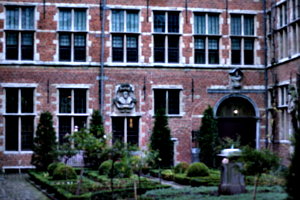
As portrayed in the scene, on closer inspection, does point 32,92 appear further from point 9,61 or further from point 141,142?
point 141,142

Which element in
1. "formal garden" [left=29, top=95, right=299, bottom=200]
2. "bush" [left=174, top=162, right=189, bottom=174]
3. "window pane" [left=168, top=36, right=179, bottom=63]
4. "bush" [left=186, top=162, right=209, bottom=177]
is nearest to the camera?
"formal garden" [left=29, top=95, right=299, bottom=200]

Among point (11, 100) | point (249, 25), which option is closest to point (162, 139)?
point (11, 100)

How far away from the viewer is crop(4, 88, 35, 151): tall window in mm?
24016

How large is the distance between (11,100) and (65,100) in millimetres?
2290

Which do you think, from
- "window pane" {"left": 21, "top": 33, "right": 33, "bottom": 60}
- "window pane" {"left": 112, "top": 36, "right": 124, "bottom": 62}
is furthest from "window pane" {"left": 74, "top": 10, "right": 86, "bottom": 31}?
"window pane" {"left": 21, "top": 33, "right": 33, "bottom": 60}

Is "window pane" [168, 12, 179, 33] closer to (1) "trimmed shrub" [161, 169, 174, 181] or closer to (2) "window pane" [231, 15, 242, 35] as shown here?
(2) "window pane" [231, 15, 242, 35]

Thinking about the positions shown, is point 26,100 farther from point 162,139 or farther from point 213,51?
point 213,51

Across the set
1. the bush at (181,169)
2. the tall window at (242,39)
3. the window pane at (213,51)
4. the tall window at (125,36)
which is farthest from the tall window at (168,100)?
the bush at (181,169)

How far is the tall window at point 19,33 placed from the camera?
24.2 metres

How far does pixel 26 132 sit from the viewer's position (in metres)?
24.2

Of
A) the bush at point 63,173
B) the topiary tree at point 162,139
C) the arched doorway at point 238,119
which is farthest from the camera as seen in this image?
the arched doorway at point 238,119

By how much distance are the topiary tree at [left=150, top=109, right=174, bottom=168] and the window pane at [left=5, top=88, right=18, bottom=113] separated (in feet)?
19.7

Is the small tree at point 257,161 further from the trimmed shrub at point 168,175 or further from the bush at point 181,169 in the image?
the bush at point 181,169

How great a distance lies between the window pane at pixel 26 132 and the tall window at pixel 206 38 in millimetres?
7892
